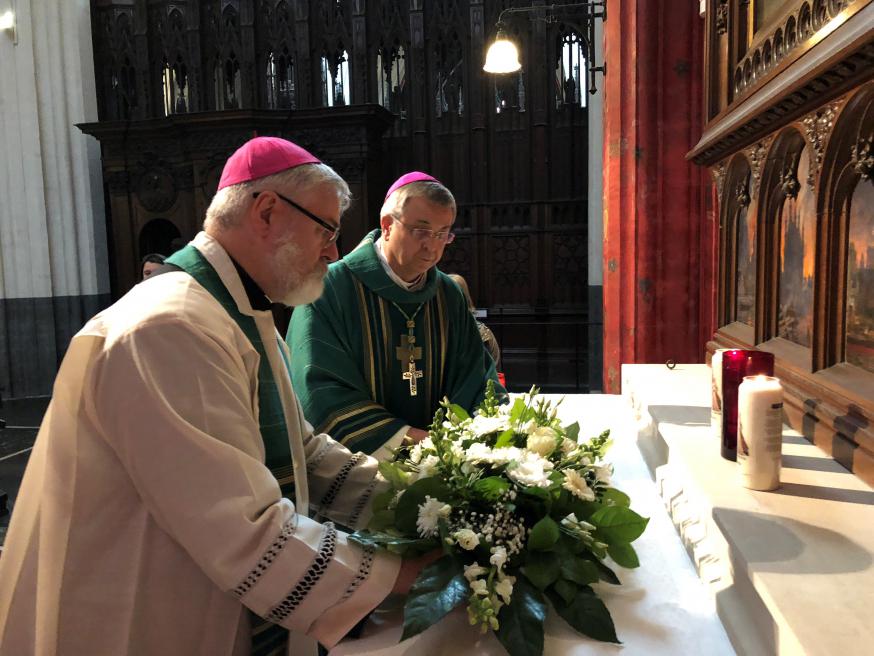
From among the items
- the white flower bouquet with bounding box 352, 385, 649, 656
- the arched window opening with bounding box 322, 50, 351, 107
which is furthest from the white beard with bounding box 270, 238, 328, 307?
the arched window opening with bounding box 322, 50, 351, 107

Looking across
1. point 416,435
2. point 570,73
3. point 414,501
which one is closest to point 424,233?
point 416,435

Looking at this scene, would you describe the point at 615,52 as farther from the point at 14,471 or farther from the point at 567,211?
the point at 14,471

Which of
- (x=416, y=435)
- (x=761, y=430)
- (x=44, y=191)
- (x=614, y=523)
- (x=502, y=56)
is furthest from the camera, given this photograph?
(x=44, y=191)

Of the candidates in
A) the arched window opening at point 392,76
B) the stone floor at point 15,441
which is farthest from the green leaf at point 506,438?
the arched window opening at point 392,76

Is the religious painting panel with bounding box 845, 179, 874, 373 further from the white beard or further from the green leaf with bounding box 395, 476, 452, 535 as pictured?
the white beard

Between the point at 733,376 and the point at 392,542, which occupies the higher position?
the point at 733,376

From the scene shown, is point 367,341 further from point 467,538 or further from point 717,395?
point 467,538

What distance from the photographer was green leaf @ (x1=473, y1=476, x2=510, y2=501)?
1.45m

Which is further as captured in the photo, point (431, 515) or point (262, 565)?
point (431, 515)

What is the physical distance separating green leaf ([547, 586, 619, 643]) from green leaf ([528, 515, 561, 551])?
12 cm

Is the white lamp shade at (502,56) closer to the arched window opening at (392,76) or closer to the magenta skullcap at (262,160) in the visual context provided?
the arched window opening at (392,76)

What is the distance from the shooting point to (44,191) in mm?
9375

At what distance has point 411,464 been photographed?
A: 168cm

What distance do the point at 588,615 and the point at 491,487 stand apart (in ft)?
1.02
